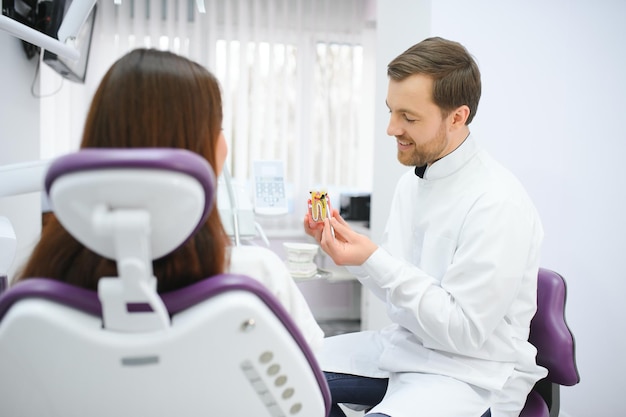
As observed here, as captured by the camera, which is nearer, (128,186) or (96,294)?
(128,186)

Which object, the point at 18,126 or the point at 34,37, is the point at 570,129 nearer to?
the point at 34,37

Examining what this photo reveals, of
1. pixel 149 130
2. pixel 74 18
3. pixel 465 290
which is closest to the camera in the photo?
pixel 149 130

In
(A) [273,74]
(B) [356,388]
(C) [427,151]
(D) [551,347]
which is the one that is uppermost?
(A) [273,74]

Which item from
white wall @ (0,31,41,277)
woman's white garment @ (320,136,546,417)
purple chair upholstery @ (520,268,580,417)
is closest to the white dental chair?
woman's white garment @ (320,136,546,417)

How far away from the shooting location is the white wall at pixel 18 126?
205 centimetres

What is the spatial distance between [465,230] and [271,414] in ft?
2.39

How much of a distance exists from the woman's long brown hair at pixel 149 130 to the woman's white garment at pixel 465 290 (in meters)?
0.56

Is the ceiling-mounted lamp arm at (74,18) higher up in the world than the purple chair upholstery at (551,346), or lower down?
higher up

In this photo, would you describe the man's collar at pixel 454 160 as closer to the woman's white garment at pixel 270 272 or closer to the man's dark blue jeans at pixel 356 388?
the man's dark blue jeans at pixel 356 388

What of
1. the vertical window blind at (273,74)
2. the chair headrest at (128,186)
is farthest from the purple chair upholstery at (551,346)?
the vertical window blind at (273,74)

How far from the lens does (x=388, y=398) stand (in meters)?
1.15

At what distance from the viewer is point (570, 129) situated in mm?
2107

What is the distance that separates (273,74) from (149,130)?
140 inches

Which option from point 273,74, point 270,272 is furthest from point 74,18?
point 273,74
